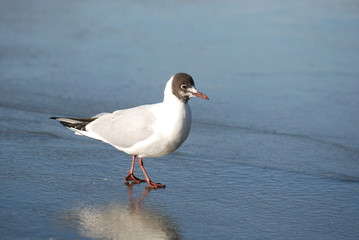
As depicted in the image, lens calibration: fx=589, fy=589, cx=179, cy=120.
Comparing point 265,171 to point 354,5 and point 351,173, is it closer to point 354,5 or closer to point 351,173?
point 351,173

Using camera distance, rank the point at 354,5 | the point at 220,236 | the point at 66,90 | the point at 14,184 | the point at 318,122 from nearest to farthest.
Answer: the point at 220,236 → the point at 14,184 → the point at 318,122 → the point at 66,90 → the point at 354,5

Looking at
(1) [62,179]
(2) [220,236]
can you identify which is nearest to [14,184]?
(1) [62,179]

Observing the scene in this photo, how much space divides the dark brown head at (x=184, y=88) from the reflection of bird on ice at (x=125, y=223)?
106 cm

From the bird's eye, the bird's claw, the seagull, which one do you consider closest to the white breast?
the seagull

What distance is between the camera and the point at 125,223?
410cm

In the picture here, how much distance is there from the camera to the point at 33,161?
5406mm

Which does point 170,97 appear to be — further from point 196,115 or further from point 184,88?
point 196,115

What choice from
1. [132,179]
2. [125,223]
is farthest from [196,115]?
[125,223]

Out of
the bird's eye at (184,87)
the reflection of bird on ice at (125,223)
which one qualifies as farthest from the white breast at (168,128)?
the reflection of bird on ice at (125,223)

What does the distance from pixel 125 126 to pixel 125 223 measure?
1.38 m

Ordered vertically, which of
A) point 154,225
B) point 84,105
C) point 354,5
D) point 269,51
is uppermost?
point 354,5

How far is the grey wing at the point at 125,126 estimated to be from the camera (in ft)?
16.8

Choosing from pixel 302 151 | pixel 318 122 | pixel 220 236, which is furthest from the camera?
pixel 318 122

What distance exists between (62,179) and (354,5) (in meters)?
10.5
